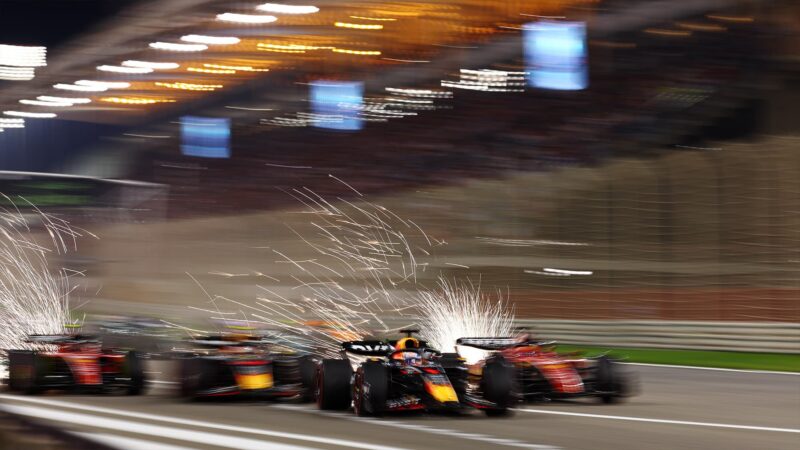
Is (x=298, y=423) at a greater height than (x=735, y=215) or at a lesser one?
lesser

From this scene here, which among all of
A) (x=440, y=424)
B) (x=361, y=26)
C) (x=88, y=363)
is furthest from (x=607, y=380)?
(x=361, y=26)

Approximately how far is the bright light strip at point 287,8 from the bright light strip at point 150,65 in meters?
9.39

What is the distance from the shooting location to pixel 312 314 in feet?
108

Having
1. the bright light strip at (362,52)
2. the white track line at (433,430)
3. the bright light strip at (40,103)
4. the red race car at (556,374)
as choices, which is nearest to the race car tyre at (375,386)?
the white track line at (433,430)

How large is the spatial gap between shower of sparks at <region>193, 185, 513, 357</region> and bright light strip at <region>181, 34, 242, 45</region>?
10.7 metres

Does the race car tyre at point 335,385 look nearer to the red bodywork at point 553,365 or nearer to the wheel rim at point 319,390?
the wheel rim at point 319,390

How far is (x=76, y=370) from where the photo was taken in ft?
45.6

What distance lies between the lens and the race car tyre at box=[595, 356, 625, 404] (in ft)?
41.2

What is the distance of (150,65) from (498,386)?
4461 centimetres

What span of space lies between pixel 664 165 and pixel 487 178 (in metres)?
5.41

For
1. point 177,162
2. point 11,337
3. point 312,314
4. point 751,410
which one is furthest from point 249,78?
point 751,410

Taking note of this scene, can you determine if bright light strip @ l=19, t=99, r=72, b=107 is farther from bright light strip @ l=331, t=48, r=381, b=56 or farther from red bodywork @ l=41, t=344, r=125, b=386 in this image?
red bodywork @ l=41, t=344, r=125, b=386

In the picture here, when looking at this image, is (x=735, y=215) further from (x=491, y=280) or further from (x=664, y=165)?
(x=491, y=280)

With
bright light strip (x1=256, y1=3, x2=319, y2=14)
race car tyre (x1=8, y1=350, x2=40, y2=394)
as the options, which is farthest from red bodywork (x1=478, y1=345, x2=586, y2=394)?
bright light strip (x1=256, y1=3, x2=319, y2=14)
